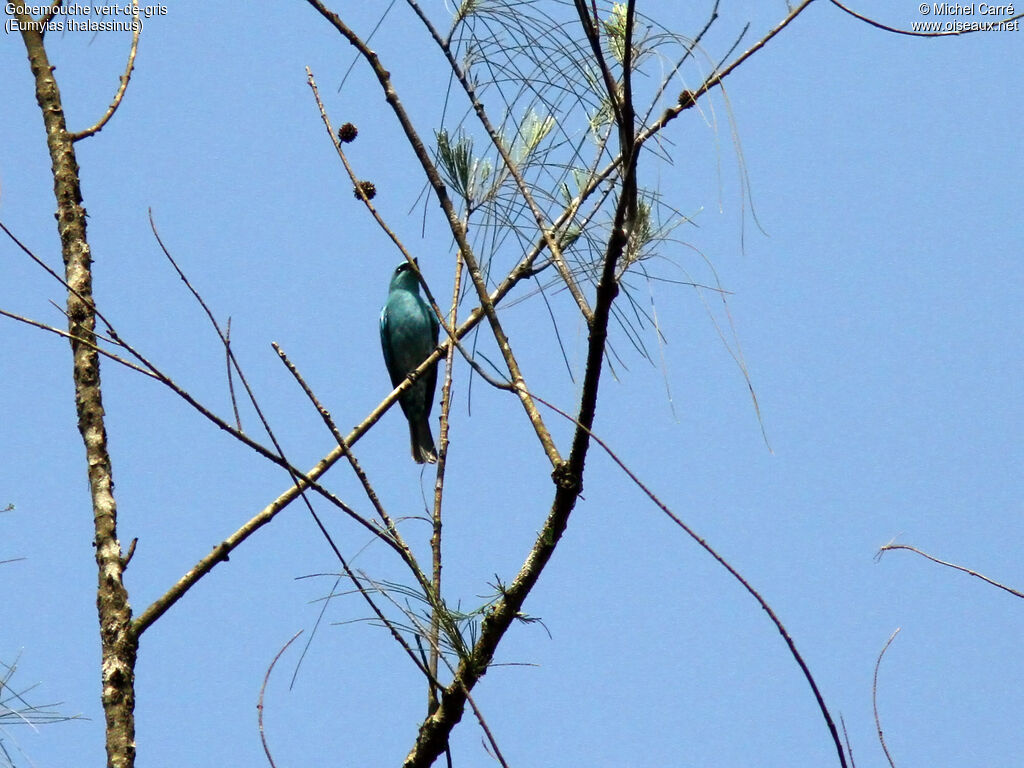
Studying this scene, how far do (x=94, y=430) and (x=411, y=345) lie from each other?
17.5 feet

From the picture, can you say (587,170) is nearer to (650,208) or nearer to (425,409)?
(650,208)

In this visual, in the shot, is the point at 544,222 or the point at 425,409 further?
the point at 425,409

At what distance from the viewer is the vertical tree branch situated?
2795mm

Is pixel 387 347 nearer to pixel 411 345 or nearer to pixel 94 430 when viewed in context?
pixel 411 345

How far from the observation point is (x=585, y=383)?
233 cm

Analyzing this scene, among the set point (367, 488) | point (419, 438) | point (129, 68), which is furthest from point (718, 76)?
point (419, 438)

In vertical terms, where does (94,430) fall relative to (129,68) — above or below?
below

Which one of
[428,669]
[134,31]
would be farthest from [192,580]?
[134,31]

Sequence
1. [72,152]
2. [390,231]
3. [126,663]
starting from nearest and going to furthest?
[390,231], [126,663], [72,152]

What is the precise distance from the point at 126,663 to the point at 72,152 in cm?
170

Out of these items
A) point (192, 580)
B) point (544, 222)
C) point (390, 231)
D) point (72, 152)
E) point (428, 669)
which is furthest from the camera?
point (72, 152)

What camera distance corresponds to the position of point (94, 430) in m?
3.18

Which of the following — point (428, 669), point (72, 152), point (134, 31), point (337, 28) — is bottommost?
point (428, 669)

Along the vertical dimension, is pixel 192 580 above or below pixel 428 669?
above
